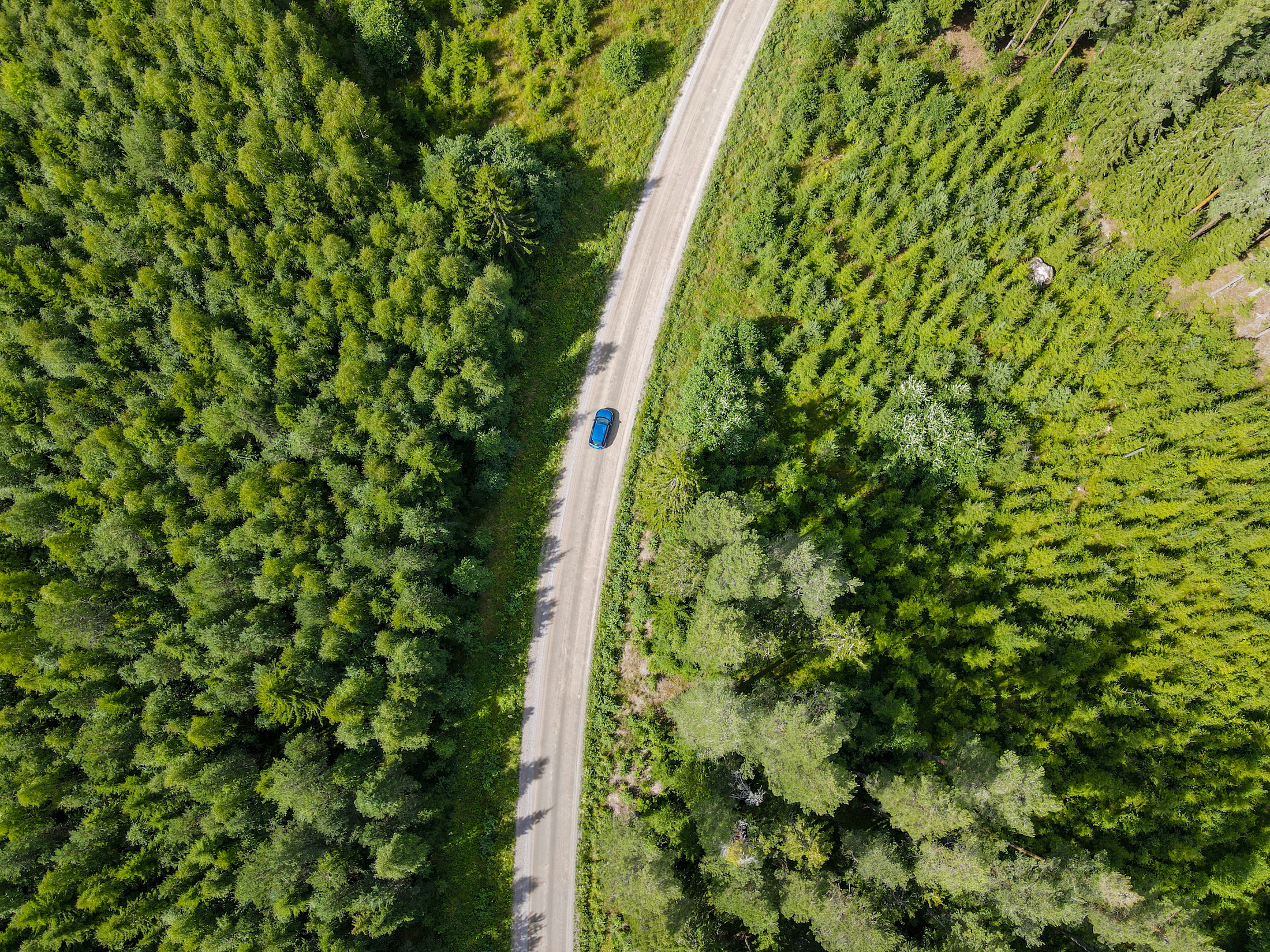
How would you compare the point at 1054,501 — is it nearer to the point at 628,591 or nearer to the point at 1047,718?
the point at 1047,718

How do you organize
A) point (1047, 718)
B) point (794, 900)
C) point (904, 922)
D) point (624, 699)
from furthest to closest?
point (624, 699), point (1047, 718), point (904, 922), point (794, 900)

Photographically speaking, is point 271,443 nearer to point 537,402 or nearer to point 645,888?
point 537,402

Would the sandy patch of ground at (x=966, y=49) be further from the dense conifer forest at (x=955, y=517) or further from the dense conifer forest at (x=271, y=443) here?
the dense conifer forest at (x=271, y=443)

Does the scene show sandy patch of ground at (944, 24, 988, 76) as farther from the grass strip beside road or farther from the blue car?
the blue car

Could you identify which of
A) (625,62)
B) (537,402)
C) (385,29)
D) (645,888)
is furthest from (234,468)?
(625,62)

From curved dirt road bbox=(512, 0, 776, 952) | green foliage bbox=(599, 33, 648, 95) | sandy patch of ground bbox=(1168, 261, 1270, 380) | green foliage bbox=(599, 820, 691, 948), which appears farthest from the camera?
green foliage bbox=(599, 33, 648, 95)

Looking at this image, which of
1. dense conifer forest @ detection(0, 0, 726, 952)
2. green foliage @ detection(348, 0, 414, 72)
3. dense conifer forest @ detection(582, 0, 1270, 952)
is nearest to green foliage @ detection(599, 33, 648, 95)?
dense conifer forest @ detection(0, 0, 726, 952)

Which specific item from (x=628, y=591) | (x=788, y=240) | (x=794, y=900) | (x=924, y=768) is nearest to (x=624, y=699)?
(x=628, y=591)
